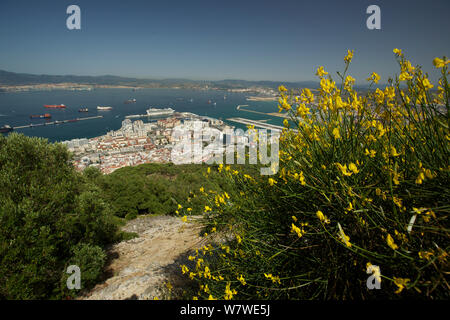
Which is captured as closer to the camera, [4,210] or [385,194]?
[385,194]

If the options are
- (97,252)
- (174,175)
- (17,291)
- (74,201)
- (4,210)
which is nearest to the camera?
(17,291)

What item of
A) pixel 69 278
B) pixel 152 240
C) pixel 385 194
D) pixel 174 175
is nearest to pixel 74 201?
pixel 69 278

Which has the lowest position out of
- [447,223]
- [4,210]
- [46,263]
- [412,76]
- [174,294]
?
[174,294]

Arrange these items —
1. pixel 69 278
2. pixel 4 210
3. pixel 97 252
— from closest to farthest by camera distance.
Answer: pixel 4 210 → pixel 69 278 → pixel 97 252

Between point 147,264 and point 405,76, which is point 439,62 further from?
point 147,264

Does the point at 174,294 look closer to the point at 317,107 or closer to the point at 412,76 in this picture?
the point at 317,107

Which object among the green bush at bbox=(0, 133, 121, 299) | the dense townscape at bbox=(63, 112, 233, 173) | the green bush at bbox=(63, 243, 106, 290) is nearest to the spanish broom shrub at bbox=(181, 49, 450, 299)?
the green bush at bbox=(0, 133, 121, 299)

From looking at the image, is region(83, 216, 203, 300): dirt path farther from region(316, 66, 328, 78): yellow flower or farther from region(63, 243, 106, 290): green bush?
region(316, 66, 328, 78): yellow flower

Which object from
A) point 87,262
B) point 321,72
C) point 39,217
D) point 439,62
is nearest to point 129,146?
point 87,262
